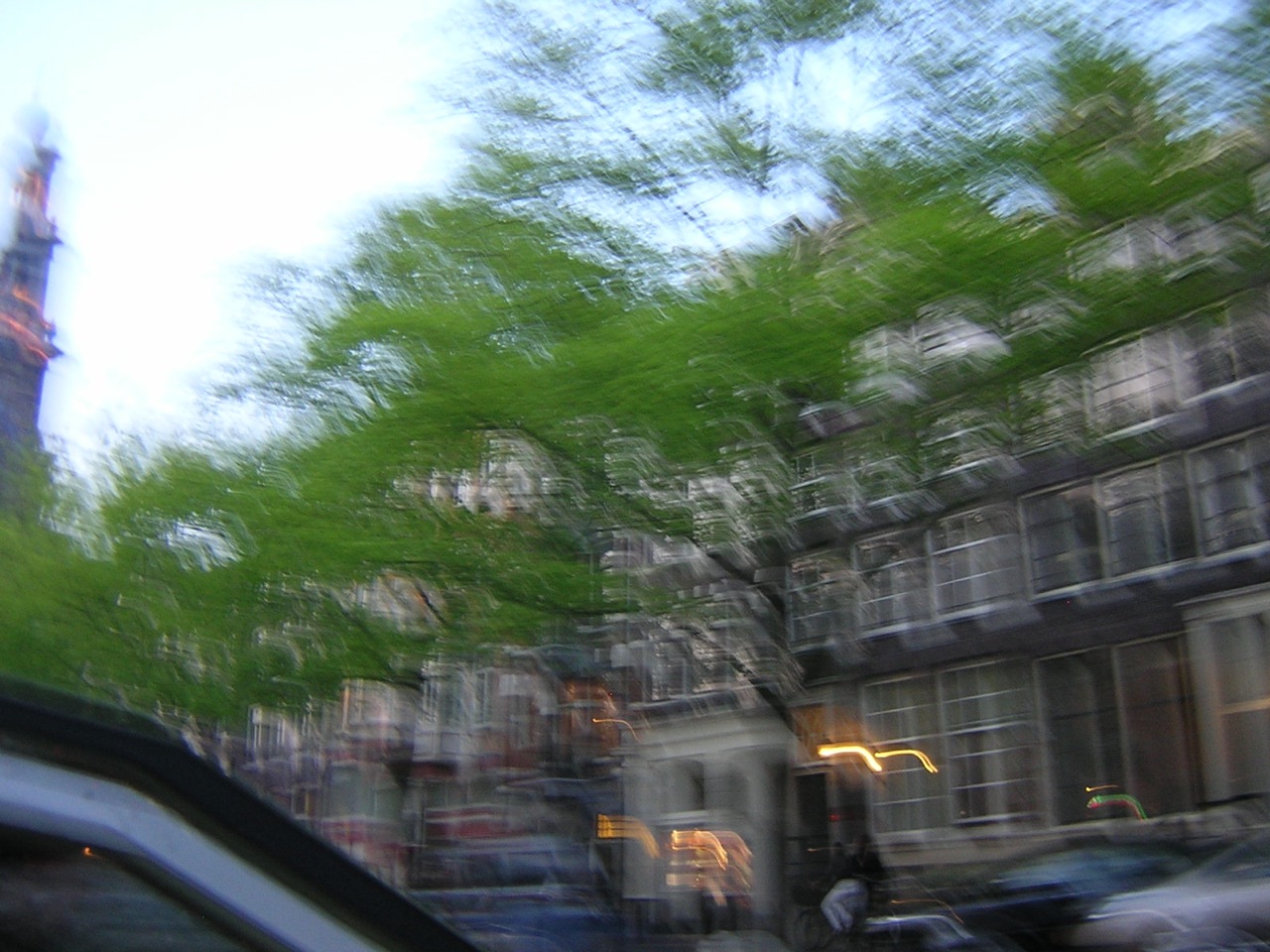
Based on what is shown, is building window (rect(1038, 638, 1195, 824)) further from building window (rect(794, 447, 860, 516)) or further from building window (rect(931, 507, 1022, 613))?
building window (rect(794, 447, 860, 516))

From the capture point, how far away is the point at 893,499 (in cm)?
1560

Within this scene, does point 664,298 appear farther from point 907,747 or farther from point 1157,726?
point 907,747

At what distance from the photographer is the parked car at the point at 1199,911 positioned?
396 inches

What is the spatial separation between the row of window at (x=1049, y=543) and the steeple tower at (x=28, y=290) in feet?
178

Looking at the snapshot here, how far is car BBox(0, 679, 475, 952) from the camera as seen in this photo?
135 cm

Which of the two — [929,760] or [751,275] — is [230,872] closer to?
[751,275]

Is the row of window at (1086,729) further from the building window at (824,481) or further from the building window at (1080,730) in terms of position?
the building window at (824,481)

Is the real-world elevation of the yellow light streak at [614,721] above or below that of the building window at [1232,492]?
below

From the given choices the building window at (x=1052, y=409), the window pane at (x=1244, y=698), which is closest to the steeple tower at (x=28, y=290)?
the window pane at (x=1244, y=698)

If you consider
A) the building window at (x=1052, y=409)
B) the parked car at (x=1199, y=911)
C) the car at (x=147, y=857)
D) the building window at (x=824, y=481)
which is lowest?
the parked car at (x=1199, y=911)

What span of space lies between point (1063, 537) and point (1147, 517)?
175cm

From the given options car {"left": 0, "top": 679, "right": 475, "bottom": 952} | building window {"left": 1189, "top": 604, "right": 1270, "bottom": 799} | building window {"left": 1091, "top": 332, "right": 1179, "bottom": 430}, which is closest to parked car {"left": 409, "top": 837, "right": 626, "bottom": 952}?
building window {"left": 1189, "top": 604, "right": 1270, "bottom": 799}

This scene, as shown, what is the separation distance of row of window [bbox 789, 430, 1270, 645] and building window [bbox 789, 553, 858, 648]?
0.13 ft

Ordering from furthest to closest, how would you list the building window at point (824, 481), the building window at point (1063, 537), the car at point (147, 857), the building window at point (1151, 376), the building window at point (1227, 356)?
the building window at point (1063, 537) → the building window at point (1151, 376) → the building window at point (1227, 356) → the building window at point (824, 481) → the car at point (147, 857)
